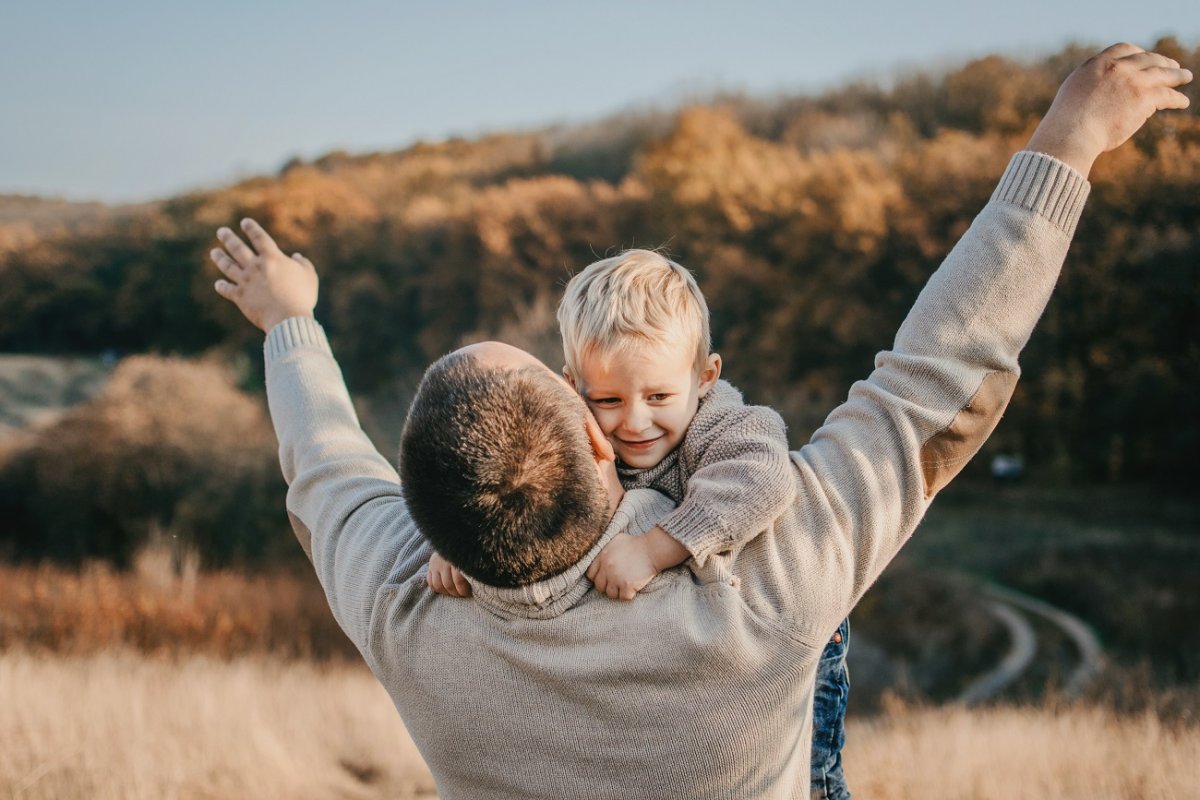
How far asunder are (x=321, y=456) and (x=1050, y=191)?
54.6 inches

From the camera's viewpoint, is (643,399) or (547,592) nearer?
(547,592)

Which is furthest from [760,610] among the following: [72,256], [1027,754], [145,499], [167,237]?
[167,237]

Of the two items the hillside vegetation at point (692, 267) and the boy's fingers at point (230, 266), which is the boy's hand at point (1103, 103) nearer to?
the boy's fingers at point (230, 266)

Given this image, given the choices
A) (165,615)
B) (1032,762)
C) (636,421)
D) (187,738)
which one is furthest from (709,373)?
(165,615)

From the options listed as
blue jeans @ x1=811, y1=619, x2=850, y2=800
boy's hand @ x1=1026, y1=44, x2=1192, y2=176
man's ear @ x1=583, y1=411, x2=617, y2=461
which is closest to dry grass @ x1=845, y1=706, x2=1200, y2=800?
blue jeans @ x1=811, y1=619, x2=850, y2=800

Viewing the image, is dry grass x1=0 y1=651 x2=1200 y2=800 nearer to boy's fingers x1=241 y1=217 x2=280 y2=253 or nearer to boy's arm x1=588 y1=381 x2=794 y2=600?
boy's fingers x1=241 y1=217 x2=280 y2=253

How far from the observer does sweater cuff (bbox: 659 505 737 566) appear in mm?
1551

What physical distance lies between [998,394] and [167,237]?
31.3 m

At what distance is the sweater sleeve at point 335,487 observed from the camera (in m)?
1.72

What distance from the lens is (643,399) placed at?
2.14 m

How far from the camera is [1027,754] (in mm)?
4668

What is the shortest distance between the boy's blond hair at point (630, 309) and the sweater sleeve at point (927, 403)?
57 cm

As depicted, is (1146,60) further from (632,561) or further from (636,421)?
(632,561)

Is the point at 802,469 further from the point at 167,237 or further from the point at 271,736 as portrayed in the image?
the point at 167,237
